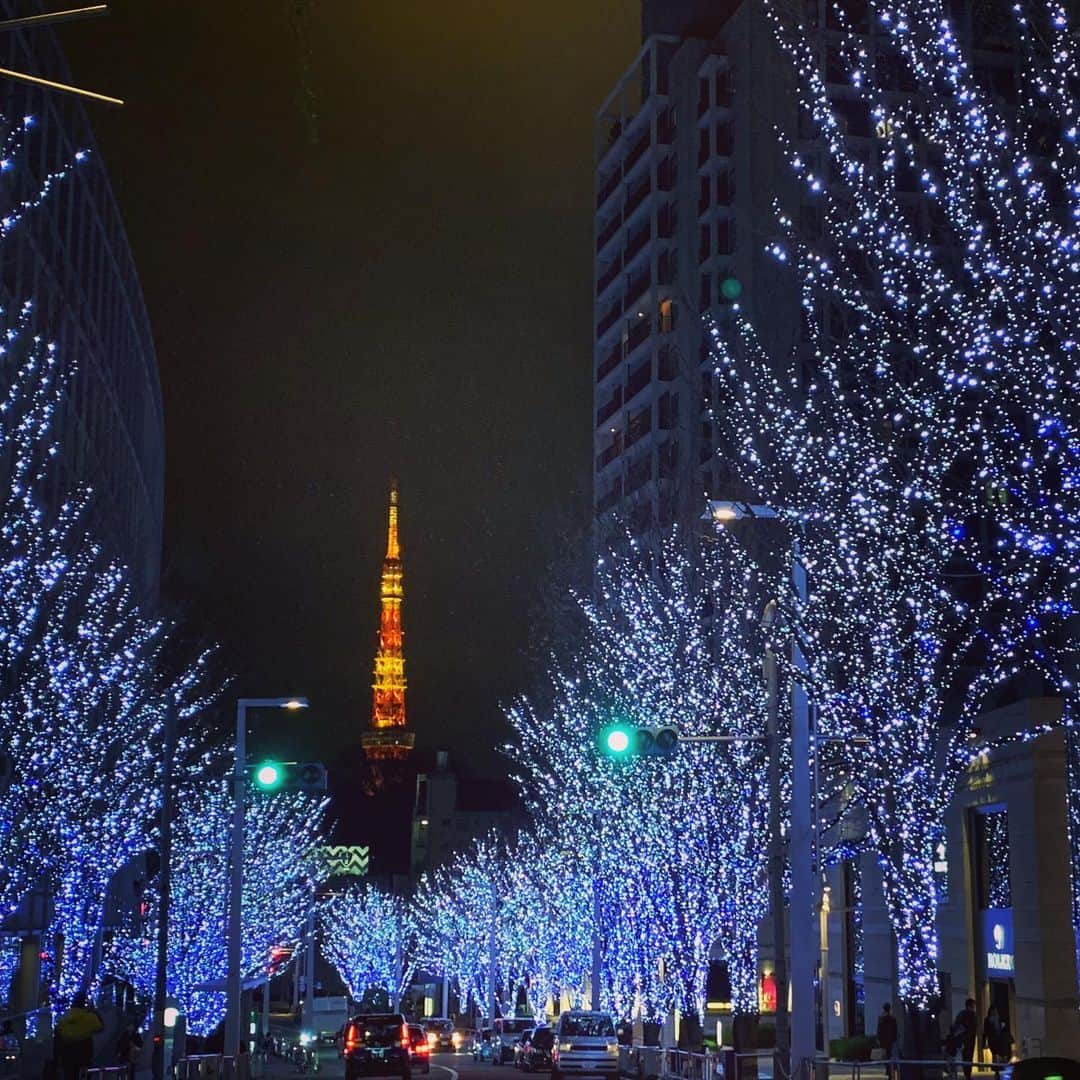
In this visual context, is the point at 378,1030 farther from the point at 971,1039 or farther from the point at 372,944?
the point at 372,944

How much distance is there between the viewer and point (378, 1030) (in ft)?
127

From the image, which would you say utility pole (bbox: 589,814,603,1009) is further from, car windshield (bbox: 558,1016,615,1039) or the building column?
the building column

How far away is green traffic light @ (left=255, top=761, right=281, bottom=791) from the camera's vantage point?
2722 cm

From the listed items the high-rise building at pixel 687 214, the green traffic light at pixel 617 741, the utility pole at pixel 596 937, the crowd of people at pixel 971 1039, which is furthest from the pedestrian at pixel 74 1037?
the high-rise building at pixel 687 214

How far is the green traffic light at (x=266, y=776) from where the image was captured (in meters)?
27.2

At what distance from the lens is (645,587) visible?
38.2m

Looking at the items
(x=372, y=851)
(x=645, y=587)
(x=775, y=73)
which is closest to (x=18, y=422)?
(x=645, y=587)

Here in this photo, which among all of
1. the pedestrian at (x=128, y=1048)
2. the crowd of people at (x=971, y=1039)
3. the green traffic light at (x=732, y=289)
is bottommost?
the pedestrian at (x=128, y=1048)

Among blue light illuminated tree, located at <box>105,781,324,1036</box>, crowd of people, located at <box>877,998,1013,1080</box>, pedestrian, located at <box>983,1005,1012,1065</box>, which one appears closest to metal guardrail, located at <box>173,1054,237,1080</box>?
blue light illuminated tree, located at <box>105,781,324,1036</box>

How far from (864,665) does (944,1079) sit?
18.8 ft

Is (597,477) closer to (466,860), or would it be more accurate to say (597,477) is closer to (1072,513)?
(466,860)

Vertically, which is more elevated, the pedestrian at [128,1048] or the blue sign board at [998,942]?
the blue sign board at [998,942]

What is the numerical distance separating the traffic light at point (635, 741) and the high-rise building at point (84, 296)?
18.6 m

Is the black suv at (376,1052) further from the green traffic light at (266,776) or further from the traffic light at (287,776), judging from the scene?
the green traffic light at (266,776)
